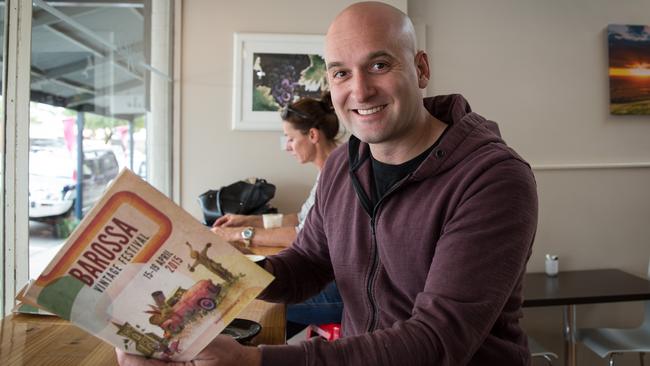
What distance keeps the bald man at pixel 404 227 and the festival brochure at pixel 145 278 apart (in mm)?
55

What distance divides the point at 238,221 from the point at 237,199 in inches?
8.9

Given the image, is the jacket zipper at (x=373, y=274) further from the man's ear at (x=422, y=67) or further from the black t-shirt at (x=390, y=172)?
the man's ear at (x=422, y=67)

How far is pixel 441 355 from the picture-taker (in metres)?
0.77

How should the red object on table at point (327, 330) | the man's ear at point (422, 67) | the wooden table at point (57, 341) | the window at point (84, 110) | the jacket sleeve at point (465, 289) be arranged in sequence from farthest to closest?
the red object on table at point (327, 330) → the window at point (84, 110) → the man's ear at point (422, 67) → the wooden table at point (57, 341) → the jacket sleeve at point (465, 289)

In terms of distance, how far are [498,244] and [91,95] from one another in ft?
7.44

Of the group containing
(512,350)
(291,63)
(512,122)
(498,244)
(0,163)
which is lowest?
(512,350)

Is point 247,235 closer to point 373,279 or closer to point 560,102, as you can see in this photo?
point 373,279

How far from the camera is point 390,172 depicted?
3.72 ft

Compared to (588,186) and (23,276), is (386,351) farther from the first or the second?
(588,186)

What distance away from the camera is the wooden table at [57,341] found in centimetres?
89

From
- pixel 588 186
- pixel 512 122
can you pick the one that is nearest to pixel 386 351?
pixel 512 122

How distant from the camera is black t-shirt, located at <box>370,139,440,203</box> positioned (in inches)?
43.5

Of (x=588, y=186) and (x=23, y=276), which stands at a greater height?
(x=588, y=186)

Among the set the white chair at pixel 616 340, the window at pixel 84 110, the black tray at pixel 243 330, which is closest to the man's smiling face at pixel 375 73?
the black tray at pixel 243 330
